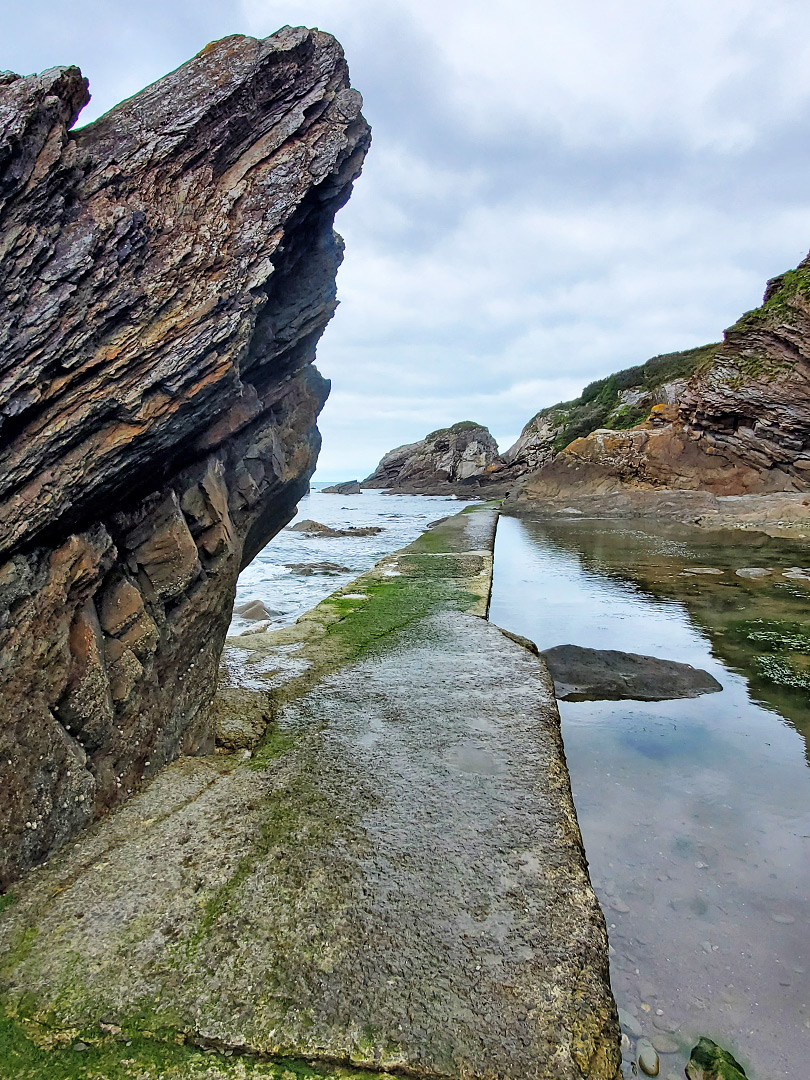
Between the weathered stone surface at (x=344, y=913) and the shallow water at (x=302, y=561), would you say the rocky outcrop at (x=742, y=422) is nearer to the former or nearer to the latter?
the shallow water at (x=302, y=561)

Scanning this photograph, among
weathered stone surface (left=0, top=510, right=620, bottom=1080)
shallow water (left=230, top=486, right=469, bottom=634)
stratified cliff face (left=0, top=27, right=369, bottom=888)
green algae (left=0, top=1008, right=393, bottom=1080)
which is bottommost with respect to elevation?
shallow water (left=230, top=486, right=469, bottom=634)

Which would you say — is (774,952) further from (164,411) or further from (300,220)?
(300,220)

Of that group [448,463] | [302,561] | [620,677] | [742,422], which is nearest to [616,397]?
[742,422]

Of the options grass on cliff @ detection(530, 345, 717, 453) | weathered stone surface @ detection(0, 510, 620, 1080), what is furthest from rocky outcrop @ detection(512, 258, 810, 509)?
weathered stone surface @ detection(0, 510, 620, 1080)

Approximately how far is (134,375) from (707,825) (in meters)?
5.12

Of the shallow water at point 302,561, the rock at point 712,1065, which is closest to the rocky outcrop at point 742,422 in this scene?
the shallow water at point 302,561

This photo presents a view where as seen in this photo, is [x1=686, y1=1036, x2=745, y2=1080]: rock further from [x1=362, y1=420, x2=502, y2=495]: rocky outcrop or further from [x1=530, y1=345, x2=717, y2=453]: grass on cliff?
[x1=362, y1=420, x2=502, y2=495]: rocky outcrop

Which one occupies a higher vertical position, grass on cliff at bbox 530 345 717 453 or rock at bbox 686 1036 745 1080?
grass on cliff at bbox 530 345 717 453

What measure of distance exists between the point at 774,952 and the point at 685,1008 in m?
0.69

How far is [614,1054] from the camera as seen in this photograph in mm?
2320

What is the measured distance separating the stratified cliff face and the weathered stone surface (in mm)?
596

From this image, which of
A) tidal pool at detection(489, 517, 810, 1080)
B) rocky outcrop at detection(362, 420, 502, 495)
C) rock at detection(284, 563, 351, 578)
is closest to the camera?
tidal pool at detection(489, 517, 810, 1080)

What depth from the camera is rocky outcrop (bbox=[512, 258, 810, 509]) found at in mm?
23531

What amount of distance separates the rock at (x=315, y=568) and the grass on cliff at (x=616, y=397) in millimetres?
29914
